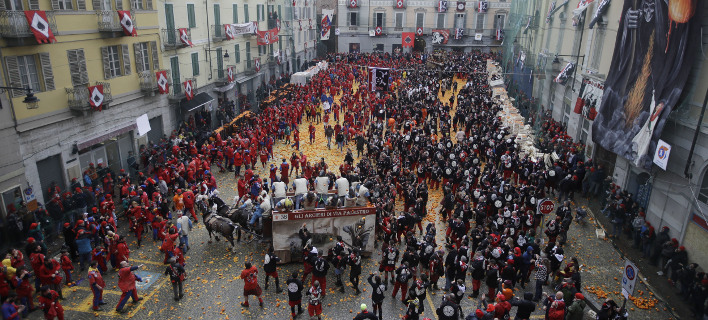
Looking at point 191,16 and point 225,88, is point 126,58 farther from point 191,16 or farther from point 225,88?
point 225,88

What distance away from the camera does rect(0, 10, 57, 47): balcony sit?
14438 mm

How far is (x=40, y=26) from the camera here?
1527 centimetres

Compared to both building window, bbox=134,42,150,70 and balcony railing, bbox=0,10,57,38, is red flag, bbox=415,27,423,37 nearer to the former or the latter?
building window, bbox=134,42,150,70

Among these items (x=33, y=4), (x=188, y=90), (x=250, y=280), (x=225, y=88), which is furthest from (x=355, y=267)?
(x=225, y=88)

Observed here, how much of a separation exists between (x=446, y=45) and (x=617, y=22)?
1710 inches

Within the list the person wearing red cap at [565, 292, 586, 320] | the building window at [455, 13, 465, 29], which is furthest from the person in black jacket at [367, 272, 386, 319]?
the building window at [455, 13, 465, 29]

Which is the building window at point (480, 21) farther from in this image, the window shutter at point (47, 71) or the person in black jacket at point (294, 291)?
the person in black jacket at point (294, 291)

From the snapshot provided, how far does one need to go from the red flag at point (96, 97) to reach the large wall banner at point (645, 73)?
787 inches

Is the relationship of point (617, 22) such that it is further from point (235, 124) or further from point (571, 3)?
point (235, 124)

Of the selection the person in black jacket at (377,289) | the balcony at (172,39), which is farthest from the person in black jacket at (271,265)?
the balcony at (172,39)

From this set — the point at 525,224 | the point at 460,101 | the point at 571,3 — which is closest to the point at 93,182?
the point at 525,224

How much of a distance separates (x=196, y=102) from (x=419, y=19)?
42053 mm

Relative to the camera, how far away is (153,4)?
2267 cm

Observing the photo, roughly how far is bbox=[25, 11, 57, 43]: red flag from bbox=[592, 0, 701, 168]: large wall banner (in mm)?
20119
